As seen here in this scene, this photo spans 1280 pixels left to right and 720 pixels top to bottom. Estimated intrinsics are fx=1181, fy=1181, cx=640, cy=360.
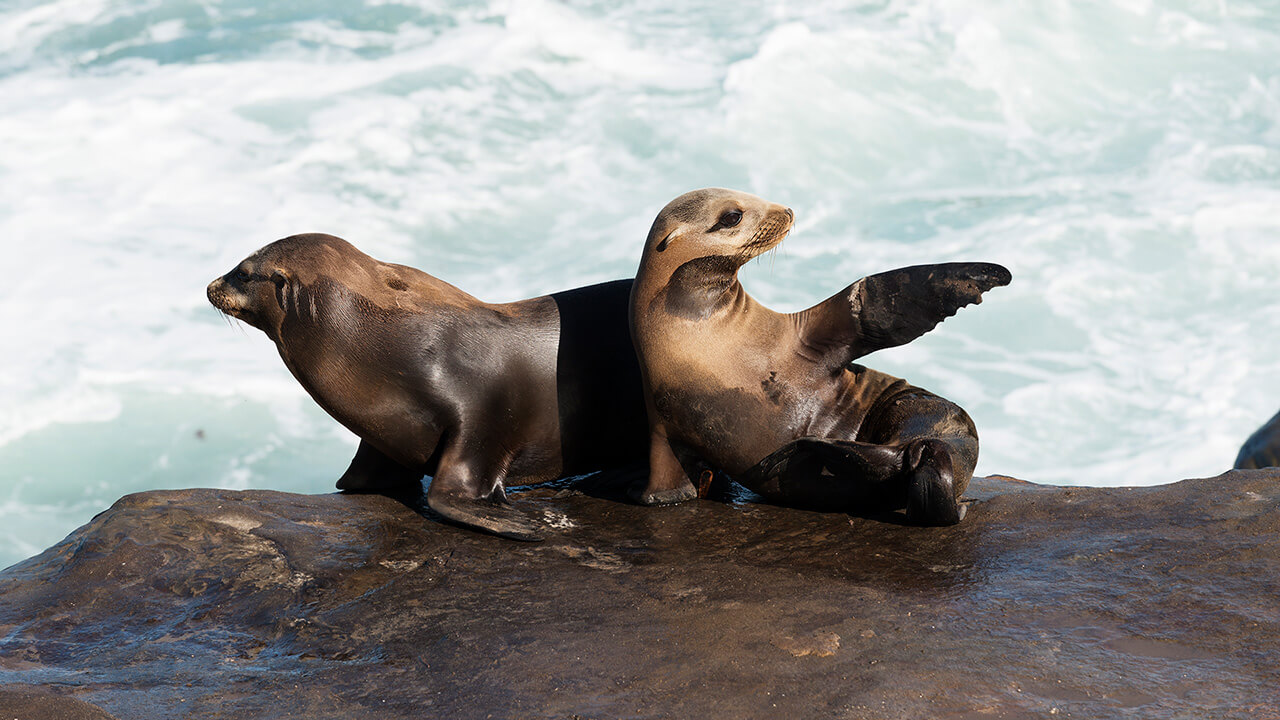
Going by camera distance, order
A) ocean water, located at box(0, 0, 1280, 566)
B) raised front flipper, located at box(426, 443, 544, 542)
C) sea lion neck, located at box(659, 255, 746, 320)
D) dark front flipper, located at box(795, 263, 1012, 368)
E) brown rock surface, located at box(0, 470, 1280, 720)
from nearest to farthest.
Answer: brown rock surface, located at box(0, 470, 1280, 720) → raised front flipper, located at box(426, 443, 544, 542) → dark front flipper, located at box(795, 263, 1012, 368) → sea lion neck, located at box(659, 255, 746, 320) → ocean water, located at box(0, 0, 1280, 566)

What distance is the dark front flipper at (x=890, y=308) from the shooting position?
5.09 m

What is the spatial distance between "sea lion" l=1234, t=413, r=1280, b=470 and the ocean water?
4955mm

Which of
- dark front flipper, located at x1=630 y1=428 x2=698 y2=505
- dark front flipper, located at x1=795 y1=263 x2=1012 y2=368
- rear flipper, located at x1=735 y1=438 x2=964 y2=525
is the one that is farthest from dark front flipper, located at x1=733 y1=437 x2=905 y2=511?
dark front flipper, located at x1=795 y1=263 x2=1012 y2=368

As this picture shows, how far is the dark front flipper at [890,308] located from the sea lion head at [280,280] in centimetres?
215

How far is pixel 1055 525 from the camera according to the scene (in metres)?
4.70

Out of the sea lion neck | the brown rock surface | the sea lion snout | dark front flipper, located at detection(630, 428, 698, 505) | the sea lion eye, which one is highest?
the sea lion eye

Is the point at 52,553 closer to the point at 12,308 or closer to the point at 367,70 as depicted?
the point at 12,308

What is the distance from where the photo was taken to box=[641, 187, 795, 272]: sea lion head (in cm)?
530

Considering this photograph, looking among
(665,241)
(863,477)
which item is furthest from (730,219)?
(863,477)

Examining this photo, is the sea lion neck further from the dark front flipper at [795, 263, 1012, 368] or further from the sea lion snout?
the sea lion snout

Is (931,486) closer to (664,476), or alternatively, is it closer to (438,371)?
(664,476)

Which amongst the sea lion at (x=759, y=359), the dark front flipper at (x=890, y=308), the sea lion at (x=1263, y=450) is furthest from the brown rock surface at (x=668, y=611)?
the sea lion at (x=1263, y=450)

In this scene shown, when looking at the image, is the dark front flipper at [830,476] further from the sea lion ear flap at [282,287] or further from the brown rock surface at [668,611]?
the sea lion ear flap at [282,287]

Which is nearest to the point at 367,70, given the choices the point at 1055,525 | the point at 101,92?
the point at 101,92
